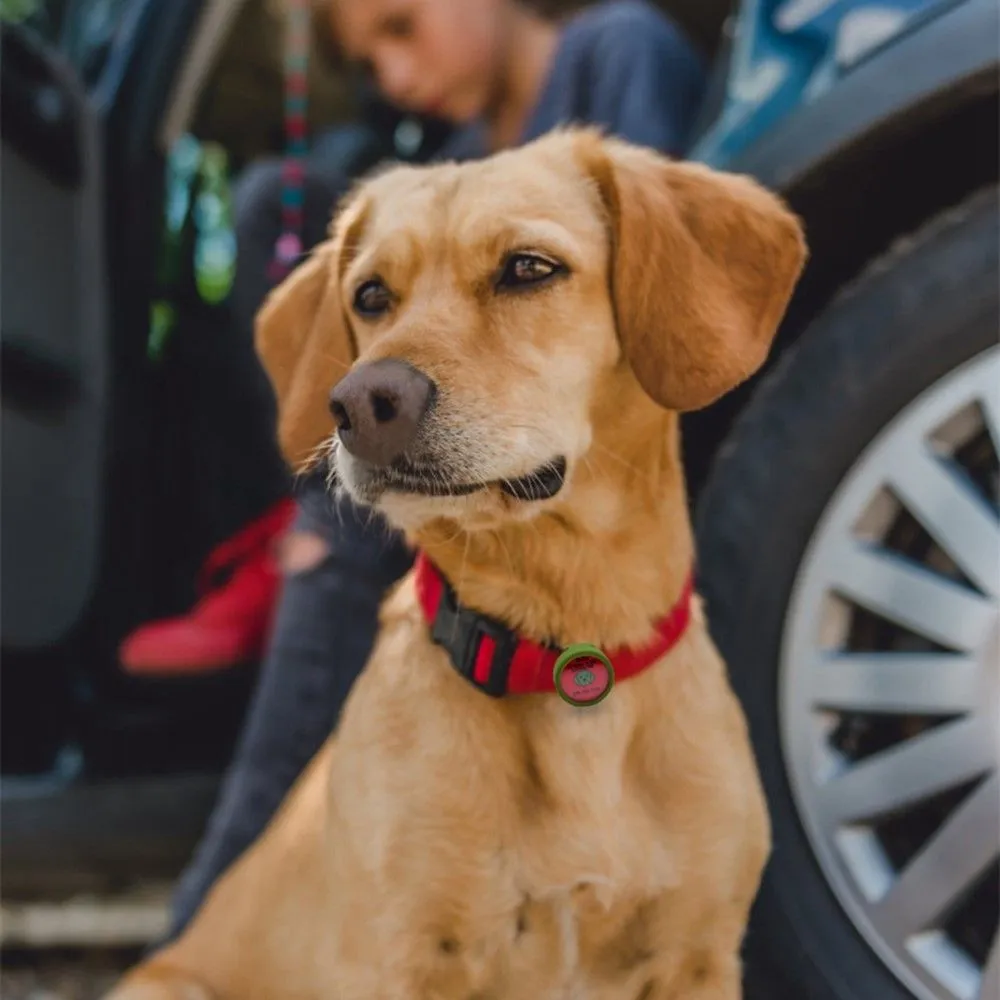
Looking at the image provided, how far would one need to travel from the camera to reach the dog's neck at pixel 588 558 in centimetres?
124

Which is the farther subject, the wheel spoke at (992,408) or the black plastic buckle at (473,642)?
the wheel spoke at (992,408)

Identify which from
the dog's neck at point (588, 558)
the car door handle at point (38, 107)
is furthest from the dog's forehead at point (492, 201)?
the car door handle at point (38, 107)

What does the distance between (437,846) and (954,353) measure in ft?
2.89

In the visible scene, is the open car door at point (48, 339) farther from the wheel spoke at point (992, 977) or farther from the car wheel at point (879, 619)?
the wheel spoke at point (992, 977)

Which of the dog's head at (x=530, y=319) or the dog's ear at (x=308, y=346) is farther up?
the dog's head at (x=530, y=319)

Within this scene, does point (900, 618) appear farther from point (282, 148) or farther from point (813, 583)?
point (282, 148)

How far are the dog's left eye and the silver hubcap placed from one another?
519mm

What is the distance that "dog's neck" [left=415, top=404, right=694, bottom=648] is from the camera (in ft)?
4.07

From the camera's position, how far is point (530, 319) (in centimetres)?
118

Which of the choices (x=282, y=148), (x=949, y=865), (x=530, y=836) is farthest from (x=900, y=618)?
(x=282, y=148)

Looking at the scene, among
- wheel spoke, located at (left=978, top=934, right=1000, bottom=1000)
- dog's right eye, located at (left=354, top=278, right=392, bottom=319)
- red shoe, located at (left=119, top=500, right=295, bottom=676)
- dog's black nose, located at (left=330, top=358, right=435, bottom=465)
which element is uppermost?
dog's black nose, located at (left=330, top=358, right=435, bottom=465)

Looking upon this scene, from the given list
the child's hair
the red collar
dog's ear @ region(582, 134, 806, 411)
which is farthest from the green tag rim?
the child's hair

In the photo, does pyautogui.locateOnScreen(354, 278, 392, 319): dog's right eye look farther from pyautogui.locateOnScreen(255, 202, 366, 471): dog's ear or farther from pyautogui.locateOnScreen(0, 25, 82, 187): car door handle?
pyautogui.locateOnScreen(0, 25, 82, 187): car door handle

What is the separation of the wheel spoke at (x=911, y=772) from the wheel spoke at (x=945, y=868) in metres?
0.03
